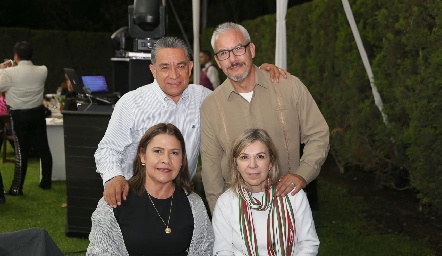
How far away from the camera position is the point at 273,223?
114 inches

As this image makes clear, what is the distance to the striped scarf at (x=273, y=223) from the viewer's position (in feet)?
9.53

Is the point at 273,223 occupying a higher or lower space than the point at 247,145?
lower

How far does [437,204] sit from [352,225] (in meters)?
0.79

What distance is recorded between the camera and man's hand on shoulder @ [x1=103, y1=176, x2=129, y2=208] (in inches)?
114

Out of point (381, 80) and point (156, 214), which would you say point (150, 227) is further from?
point (381, 80)

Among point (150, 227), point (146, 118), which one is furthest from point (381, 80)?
point (150, 227)

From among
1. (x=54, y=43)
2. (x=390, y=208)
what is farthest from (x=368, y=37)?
(x=54, y=43)

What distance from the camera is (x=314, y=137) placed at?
3.37m

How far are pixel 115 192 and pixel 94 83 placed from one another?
633 cm

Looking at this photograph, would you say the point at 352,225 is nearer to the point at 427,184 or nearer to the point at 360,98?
the point at 427,184

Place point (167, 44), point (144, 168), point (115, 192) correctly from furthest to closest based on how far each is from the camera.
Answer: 1. point (167, 44)
2. point (144, 168)
3. point (115, 192)

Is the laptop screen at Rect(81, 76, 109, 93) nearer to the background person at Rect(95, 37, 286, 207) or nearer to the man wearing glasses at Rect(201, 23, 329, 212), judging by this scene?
the background person at Rect(95, 37, 286, 207)

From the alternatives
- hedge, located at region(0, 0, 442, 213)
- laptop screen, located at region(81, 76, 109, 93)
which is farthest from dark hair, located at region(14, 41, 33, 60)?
hedge, located at region(0, 0, 442, 213)

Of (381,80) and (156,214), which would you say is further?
(381,80)
